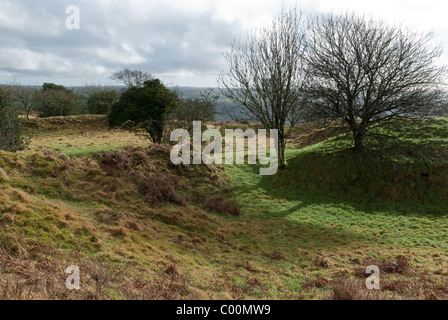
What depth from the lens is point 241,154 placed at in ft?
82.5

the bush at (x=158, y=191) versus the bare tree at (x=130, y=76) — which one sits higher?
the bare tree at (x=130, y=76)

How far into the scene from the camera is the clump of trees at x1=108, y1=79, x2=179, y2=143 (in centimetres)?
2152

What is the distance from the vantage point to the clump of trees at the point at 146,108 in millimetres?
21516

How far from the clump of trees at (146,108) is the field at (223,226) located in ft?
14.9

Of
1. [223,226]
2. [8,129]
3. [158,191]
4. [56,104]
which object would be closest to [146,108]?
[8,129]

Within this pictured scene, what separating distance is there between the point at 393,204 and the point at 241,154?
12638 millimetres

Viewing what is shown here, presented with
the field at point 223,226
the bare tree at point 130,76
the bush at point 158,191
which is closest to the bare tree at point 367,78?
the field at point 223,226

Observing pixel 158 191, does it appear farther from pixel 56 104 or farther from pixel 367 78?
pixel 56 104

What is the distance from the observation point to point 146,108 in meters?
21.7

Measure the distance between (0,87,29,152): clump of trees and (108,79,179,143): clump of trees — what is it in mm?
6667

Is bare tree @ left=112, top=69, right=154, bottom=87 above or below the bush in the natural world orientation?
above

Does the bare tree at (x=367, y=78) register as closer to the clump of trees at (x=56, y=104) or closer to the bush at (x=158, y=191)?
the bush at (x=158, y=191)

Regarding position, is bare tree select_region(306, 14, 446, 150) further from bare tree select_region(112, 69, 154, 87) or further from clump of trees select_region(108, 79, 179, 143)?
bare tree select_region(112, 69, 154, 87)

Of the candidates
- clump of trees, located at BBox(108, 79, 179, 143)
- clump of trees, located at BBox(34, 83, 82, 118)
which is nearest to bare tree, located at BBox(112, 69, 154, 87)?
clump of trees, located at BBox(34, 83, 82, 118)
